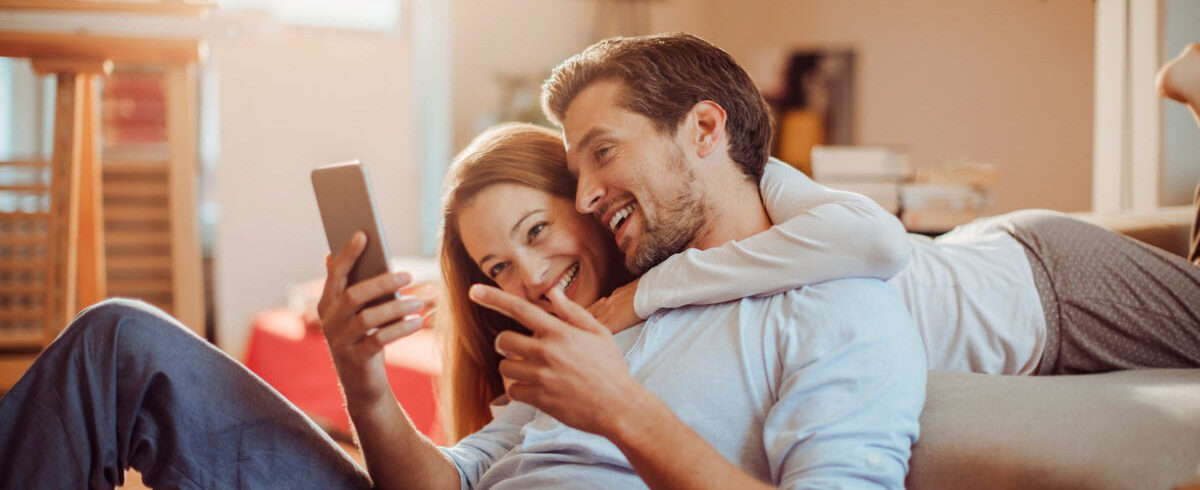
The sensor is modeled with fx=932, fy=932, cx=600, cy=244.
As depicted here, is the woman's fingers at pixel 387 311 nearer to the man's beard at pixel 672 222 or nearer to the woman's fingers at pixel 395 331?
the woman's fingers at pixel 395 331

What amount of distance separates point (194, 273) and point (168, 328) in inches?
57.2

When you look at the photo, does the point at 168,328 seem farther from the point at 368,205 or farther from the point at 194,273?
the point at 194,273

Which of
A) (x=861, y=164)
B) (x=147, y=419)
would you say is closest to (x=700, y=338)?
(x=147, y=419)

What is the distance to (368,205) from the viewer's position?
104 centimetres

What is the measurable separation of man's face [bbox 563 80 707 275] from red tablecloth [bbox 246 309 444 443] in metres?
0.77

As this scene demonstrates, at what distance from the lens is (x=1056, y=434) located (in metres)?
0.96

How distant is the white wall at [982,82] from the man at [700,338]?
3215 mm

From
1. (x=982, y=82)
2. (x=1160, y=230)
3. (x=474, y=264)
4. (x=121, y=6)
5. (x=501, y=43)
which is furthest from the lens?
(x=501, y=43)

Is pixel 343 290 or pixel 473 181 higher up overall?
pixel 473 181

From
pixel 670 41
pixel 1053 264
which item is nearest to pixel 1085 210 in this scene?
pixel 1053 264

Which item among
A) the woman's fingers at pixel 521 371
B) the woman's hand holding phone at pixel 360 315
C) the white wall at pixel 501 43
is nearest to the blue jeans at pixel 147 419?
the woman's hand holding phone at pixel 360 315

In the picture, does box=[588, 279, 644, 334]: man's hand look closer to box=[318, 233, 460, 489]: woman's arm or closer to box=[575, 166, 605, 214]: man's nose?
box=[575, 166, 605, 214]: man's nose

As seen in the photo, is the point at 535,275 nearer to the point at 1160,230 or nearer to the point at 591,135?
the point at 591,135

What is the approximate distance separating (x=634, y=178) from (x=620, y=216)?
83 mm
